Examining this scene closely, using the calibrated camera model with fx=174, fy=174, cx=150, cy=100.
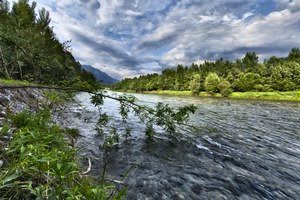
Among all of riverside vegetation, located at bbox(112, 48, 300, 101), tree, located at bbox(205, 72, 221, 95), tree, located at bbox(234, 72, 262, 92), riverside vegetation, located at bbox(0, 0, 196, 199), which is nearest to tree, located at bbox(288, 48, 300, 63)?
riverside vegetation, located at bbox(112, 48, 300, 101)

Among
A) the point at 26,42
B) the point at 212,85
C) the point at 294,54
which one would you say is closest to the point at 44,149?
the point at 26,42

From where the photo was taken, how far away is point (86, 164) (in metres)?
7.20

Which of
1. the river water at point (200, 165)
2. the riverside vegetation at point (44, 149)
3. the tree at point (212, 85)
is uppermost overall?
the tree at point (212, 85)

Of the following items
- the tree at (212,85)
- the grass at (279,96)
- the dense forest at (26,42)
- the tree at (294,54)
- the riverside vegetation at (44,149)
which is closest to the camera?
the riverside vegetation at (44,149)

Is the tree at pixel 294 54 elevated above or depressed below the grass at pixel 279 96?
above

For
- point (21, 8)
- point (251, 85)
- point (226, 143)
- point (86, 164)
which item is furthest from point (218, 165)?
point (251, 85)

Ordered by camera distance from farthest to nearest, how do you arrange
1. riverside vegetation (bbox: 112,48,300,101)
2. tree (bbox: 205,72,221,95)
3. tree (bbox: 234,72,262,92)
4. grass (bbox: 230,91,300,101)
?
tree (bbox: 205,72,221,95)
tree (bbox: 234,72,262,92)
riverside vegetation (bbox: 112,48,300,101)
grass (bbox: 230,91,300,101)

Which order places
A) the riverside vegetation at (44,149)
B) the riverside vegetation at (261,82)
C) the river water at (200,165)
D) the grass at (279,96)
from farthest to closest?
the riverside vegetation at (261,82)
the grass at (279,96)
the river water at (200,165)
the riverside vegetation at (44,149)

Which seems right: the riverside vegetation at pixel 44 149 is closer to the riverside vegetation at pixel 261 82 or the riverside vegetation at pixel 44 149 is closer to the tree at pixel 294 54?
the riverside vegetation at pixel 261 82

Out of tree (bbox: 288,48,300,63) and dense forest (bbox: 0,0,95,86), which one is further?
tree (bbox: 288,48,300,63)

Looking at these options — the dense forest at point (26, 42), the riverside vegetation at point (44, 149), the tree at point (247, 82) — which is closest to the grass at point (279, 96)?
the tree at point (247, 82)

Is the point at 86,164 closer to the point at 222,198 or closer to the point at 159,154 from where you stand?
the point at 159,154

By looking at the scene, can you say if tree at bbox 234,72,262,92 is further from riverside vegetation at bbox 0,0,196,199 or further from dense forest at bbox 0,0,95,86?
riverside vegetation at bbox 0,0,196,199

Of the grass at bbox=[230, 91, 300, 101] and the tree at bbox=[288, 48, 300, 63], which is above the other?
the tree at bbox=[288, 48, 300, 63]
